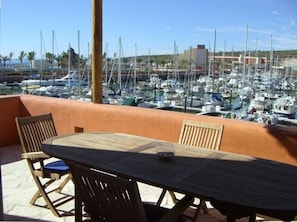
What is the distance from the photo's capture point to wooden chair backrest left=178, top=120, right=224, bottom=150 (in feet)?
9.98

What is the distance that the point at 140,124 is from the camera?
4441 mm

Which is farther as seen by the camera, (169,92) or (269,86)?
(169,92)

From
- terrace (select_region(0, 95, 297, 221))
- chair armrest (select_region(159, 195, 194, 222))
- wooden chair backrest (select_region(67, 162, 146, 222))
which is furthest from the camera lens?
terrace (select_region(0, 95, 297, 221))

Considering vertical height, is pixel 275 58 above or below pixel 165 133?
above

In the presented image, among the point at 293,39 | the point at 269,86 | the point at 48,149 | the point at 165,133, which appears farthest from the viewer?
the point at 293,39

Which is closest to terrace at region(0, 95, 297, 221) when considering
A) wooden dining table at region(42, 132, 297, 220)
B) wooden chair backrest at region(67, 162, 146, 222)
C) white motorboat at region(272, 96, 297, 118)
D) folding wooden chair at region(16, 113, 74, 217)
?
folding wooden chair at region(16, 113, 74, 217)

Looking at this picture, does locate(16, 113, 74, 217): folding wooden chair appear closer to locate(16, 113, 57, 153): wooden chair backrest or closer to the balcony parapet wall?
locate(16, 113, 57, 153): wooden chair backrest

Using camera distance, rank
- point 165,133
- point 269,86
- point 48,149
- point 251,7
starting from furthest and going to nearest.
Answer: point 251,7 < point 269,86 < point 165,133 < point 48,149

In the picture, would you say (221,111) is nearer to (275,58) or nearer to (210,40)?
(210,40)

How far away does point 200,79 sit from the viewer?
84.5 ft

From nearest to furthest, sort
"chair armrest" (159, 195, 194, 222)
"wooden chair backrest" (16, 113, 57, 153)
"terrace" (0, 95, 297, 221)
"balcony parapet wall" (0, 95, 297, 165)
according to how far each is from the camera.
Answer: "chair armrest" (159, 195, 194, 222)
"wooden chair backrest" (16, 113, 57, 153)
"terrace" (0, 95, 297, 221)
"balcony parapet wall" (0, 95, 297, 165)

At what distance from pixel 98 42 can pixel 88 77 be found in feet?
59.6

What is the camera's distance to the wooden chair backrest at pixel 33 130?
3211 mm

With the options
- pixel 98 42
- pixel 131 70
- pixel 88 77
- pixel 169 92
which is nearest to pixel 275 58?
pixel 169 92
